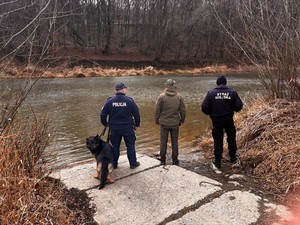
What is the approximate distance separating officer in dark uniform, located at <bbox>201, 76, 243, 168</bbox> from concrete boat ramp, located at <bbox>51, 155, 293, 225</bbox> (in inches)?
39.3

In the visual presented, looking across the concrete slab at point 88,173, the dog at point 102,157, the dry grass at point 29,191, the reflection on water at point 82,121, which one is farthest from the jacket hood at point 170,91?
the dry grass at point 29,191

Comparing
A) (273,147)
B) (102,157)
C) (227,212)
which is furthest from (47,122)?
(273,147)

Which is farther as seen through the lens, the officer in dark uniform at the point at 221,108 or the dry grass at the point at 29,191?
the officer in dark uniform at the point at 221,108

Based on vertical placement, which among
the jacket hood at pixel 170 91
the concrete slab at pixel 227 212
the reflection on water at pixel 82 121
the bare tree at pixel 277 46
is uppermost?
the bare tree at pixel 277 46

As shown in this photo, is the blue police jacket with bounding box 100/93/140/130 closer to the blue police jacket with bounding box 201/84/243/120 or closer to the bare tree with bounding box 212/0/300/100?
the blue police jacket with bounding box 201/84/243/120

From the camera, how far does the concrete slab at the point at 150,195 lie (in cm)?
389

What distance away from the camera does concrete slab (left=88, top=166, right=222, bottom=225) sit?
389 centimetres

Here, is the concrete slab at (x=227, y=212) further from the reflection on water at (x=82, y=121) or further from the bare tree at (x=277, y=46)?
the bare tree at (x=277, y=46)

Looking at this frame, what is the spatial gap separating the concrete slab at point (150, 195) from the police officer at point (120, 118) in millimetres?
627

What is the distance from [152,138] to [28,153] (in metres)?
5.11

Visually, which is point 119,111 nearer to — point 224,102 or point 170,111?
point 170,111

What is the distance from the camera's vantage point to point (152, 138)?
8984 millimetres

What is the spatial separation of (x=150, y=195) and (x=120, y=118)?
5.30ft

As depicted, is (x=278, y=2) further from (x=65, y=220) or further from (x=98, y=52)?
(x=98, y=52)
